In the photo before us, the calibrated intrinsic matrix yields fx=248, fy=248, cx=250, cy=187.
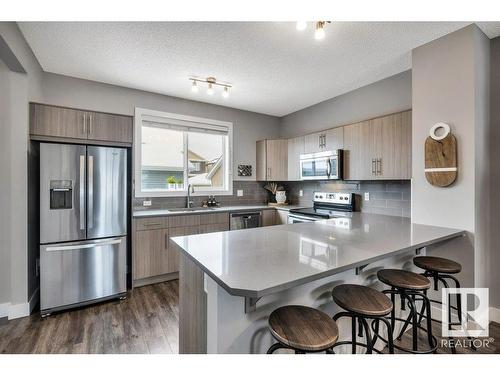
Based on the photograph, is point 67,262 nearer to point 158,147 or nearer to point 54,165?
point 54,165

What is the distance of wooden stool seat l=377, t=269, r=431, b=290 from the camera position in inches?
61.3

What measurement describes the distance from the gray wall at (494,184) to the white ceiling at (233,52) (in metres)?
0.30

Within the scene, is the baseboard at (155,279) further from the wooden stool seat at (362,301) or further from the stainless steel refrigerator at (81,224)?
the wooden stool seat at (362,301)

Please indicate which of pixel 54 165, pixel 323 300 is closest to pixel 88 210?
pixel 54 165

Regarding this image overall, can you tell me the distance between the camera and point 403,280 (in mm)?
1620

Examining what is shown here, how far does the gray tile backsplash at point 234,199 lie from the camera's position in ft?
12.2

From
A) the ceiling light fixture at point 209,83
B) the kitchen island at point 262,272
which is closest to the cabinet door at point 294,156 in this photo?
the ceiling light fixture at point 209,83

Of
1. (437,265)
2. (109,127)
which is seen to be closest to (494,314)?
(437,265)

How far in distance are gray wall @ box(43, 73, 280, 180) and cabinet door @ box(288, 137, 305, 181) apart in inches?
29.5

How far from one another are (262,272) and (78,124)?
2660mm

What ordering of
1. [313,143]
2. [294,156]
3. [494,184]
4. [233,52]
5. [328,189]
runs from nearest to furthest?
[494,184], [233,52], [313,143], [328,189], [294,156]

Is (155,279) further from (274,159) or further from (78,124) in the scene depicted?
(274,159)

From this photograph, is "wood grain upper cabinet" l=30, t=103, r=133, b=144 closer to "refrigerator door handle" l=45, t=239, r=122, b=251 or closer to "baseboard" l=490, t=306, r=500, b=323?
"refrigerator door handle" l=45, t=239, r=122, b=251

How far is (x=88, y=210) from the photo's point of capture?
256 centimetres
